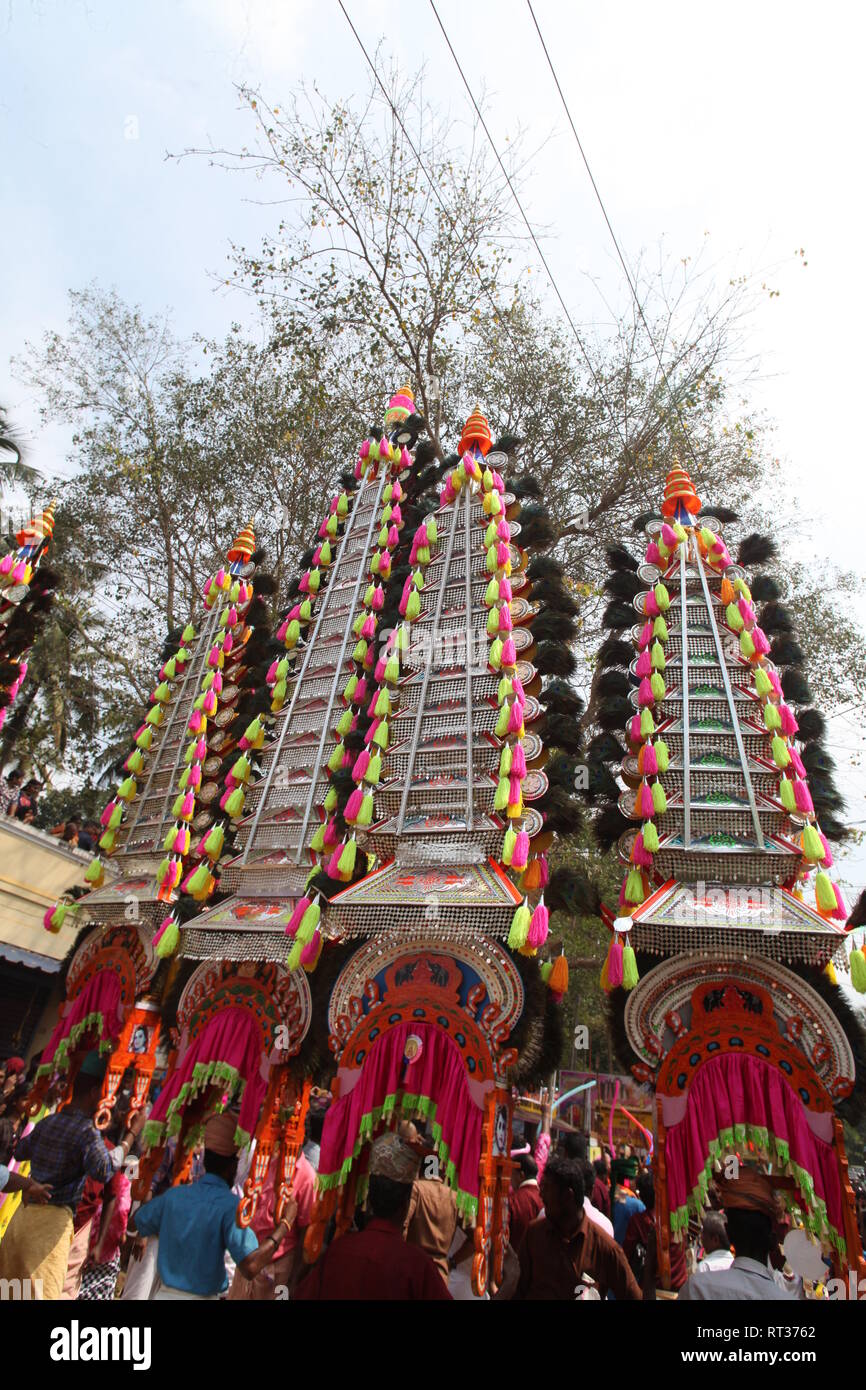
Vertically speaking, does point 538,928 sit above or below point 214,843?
below

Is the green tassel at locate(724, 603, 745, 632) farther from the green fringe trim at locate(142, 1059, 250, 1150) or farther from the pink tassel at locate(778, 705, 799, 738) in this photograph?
the green fringe trim at locate(142, 1059, 250, 1150)

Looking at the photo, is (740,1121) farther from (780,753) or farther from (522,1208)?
(780,753)

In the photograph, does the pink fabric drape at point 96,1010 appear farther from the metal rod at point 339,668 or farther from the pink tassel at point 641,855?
the pink tassel at point 641,855

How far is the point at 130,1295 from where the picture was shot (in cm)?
381

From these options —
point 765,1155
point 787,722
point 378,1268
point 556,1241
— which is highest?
point 787,722

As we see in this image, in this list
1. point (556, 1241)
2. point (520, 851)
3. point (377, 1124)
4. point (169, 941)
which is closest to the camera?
point (556, 1241)

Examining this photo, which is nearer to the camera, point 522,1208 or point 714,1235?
point 714,1235

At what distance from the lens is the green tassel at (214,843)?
6566 millimetres

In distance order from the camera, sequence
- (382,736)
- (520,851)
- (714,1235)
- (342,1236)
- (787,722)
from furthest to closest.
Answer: (382,736), (787,722), (520,851), (714,1235), (342,1236)

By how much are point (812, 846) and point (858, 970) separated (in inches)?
28.8

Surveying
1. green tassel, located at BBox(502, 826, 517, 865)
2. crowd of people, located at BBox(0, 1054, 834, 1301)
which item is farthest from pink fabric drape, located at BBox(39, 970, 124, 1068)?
green tassel, located at BBox(502, 826, 517, 865)

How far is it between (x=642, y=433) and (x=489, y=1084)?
359 inches

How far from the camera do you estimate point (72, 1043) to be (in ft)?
21.4

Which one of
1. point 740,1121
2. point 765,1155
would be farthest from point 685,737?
point 765,1155
